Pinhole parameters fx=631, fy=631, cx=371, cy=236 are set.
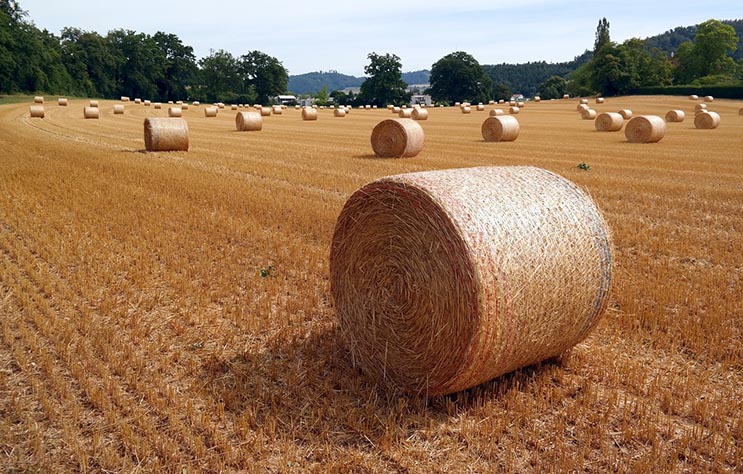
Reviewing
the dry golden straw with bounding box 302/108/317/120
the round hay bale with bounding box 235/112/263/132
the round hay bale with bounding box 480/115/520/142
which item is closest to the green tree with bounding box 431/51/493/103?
the dry golden straw with bounding box 302/108/317/120

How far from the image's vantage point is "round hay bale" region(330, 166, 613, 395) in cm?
451

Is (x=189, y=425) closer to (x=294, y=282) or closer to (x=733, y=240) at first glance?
(x=294, y=282)

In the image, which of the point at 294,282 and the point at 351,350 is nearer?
the point at 351,350

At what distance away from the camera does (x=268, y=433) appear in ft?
14.5

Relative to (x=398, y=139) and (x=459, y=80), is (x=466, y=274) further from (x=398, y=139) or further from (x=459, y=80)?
(x=459, y=80)

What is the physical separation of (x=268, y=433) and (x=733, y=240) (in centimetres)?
818

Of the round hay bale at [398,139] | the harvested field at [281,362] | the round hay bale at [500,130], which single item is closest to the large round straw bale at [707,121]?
the round hay bale at [500,130]

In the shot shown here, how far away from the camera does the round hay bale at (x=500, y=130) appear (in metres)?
26.9

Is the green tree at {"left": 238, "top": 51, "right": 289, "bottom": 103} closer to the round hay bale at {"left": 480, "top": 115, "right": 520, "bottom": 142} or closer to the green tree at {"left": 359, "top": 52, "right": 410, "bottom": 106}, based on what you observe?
the green tree at {"left": 359, "top": 52, "right": 410, "bottom": 106}

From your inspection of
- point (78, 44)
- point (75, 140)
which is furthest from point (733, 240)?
point (78, 44)

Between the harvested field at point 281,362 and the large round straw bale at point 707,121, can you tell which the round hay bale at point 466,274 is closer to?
the harvested field at point 281,362

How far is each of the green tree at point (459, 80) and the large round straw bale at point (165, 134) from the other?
10812 cm

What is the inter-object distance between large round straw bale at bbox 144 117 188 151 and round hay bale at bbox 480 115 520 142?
41.7ft

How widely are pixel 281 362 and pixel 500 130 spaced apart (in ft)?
75.3
